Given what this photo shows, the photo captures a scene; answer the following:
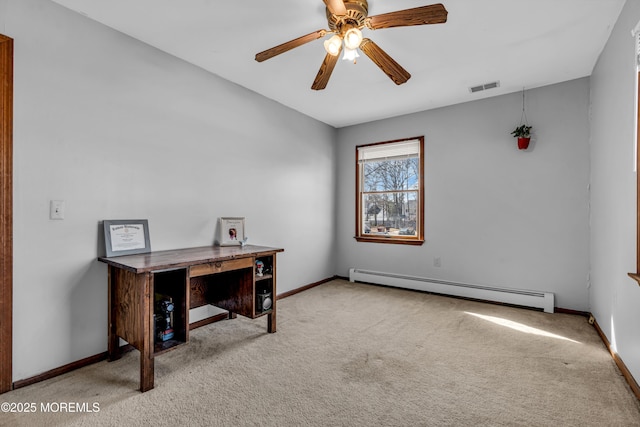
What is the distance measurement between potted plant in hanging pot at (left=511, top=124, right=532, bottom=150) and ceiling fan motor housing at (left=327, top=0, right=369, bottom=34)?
2561mm

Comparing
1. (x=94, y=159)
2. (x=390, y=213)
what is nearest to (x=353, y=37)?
(x=94, y=159)

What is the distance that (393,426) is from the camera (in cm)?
160

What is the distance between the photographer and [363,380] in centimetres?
203

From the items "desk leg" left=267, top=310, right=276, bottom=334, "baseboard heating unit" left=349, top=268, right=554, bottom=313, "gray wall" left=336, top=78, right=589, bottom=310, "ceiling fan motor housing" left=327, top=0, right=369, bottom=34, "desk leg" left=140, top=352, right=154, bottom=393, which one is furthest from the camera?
"baseboard heating unit" left=349, top=268, right=554, bottom=313

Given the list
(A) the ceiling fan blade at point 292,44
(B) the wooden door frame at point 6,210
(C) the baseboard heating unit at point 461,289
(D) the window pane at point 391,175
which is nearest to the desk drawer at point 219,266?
(B) the wooden door frame at point 6,210

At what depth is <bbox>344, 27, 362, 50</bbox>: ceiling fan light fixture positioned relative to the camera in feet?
6.01

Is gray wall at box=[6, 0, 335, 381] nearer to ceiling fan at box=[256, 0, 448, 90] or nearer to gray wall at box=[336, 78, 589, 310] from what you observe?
ceiling fan at box=[256, 0, 448, 90]

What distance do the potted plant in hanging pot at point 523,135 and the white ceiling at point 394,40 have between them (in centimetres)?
47

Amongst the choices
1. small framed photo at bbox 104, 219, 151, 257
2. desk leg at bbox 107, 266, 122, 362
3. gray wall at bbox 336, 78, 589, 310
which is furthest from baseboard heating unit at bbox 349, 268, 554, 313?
desk leg at bbox 107, 266, 122, 362

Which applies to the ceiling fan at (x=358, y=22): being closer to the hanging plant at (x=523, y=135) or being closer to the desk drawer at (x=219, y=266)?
the desk drawer at (x=219, y=266)

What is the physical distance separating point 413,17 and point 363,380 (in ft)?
7.32

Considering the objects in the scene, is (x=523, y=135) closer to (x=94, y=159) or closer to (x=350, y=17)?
(x=350, y=17)

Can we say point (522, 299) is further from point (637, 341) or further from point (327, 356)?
point (327, 356)

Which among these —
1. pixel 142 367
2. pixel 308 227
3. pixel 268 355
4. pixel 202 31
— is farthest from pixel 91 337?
pixel 308 227
